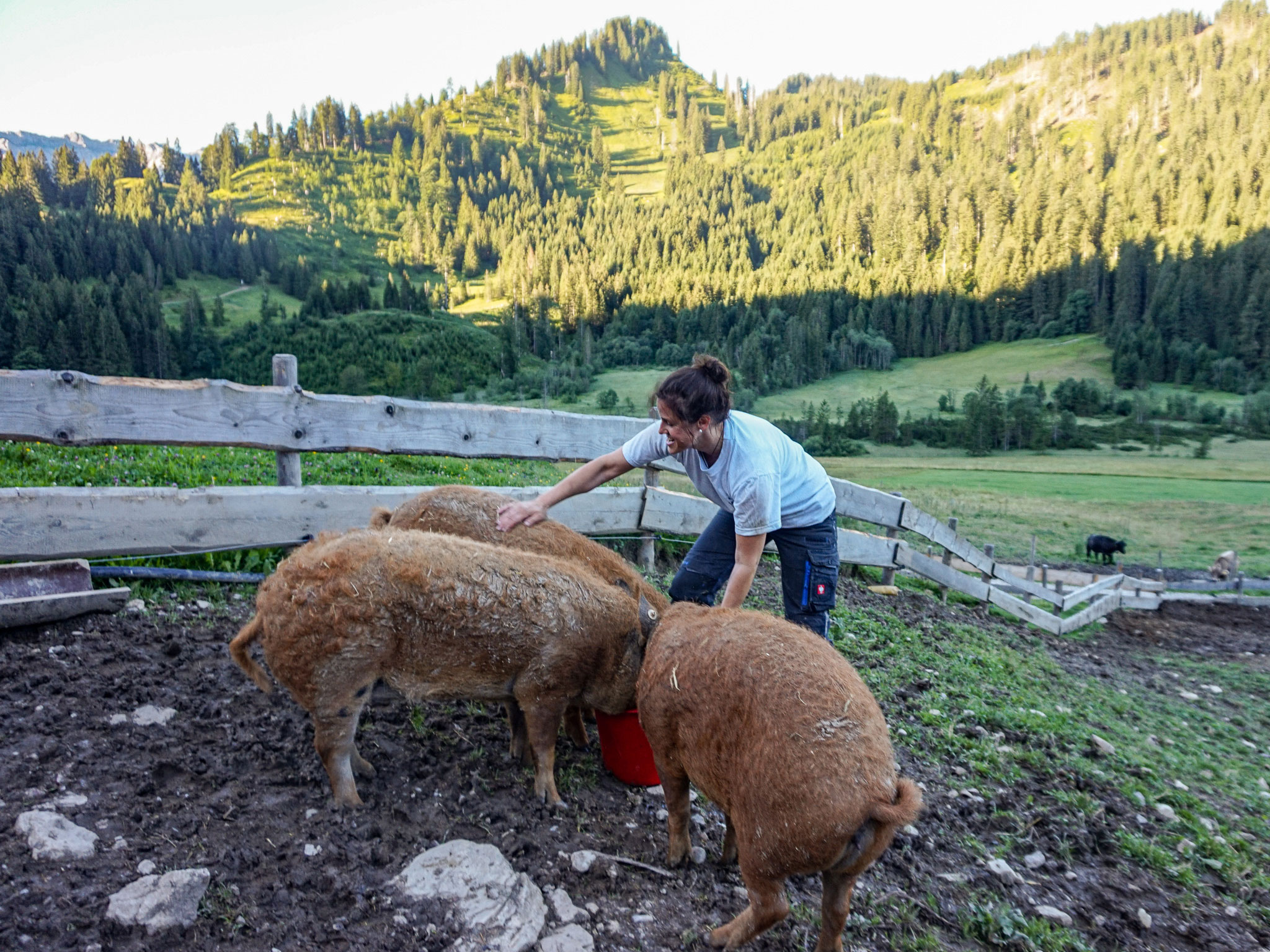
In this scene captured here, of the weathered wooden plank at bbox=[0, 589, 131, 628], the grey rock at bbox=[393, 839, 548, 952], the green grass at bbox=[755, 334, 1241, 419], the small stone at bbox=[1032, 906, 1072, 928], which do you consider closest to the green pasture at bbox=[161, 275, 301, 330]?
the green grass at bbox=[755, 334, 1241, 419]

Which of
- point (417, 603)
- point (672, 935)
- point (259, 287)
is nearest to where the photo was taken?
Answer: point (672, 935)

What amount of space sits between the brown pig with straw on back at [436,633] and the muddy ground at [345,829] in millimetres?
290

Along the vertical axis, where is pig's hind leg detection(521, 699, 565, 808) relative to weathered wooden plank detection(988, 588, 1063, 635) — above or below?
above

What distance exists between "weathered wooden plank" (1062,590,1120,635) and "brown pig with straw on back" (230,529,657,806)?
1057 cm

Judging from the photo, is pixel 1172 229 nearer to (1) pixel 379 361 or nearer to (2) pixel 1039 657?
(1) pixel 379 361

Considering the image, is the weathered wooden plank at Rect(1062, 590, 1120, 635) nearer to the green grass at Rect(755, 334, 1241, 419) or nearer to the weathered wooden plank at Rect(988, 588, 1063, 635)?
the weathered wooden plank at Rect(988, 588, 1063, 635)

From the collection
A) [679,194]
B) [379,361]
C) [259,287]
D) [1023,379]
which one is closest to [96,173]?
[259,287]

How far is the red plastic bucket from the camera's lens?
144 inches

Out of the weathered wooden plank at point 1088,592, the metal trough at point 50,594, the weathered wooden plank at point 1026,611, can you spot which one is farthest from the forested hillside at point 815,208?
the metal trough at point 50,594

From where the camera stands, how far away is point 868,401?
121 ft

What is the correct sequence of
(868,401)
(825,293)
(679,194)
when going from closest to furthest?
(868,401) → (825,293) → (679,194)

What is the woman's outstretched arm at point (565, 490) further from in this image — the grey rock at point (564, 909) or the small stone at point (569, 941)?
the small stone at point (569, 941)

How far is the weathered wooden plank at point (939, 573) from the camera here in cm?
970

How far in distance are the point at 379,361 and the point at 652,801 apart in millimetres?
43541
